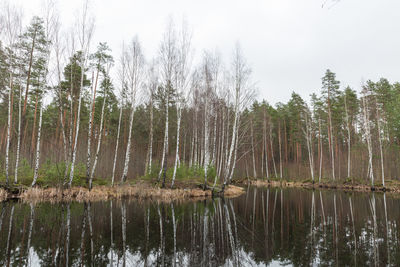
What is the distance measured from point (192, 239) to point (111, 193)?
10.5m

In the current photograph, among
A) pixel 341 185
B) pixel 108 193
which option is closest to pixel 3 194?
pixel 108 193

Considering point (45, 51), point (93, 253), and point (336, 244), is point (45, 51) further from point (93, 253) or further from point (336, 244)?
point (336, 244)

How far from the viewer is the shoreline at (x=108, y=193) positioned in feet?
42.9

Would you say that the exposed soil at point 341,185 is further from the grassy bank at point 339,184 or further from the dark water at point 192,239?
the dark water at point 192,239

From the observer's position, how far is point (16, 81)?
720 inches

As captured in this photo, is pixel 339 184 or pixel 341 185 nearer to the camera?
pixel 341 185

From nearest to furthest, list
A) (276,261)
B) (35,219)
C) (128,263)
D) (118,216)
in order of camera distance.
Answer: (128,263), (276,261), (35,219), (118,216)

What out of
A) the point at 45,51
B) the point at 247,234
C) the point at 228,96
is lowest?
the point at 247,234

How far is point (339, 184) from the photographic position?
88.4ft

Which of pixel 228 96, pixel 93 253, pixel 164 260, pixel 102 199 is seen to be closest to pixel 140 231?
pixel 93 253

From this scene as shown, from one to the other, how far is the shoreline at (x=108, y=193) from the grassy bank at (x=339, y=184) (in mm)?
17612

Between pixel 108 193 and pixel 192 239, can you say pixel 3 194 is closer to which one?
pixel 108 193

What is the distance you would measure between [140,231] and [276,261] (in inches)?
169

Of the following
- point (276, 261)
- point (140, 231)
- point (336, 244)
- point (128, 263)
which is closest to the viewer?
point (128, 263)
